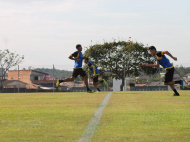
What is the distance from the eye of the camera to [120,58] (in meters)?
55.8

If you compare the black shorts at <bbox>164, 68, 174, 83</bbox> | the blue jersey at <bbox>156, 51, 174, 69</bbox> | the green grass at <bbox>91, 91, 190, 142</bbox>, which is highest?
the blue jersey at <bbox>156, 51, 174, 69</bbox>

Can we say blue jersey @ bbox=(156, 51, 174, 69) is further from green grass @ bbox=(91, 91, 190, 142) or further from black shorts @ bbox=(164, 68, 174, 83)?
green grass @ bbox=(91, 91, 190, 142)

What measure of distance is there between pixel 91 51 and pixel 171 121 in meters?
51.1

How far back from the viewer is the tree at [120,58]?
54594mm

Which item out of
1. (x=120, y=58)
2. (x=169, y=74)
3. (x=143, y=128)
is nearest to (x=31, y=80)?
(x=120, y=58)

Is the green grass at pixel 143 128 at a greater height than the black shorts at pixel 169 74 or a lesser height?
lesser

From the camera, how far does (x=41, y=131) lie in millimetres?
4652

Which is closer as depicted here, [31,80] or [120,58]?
[120,58]

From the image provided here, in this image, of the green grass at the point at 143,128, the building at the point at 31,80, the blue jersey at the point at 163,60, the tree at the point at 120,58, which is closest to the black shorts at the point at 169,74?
the blue jersey at the point at 163,60

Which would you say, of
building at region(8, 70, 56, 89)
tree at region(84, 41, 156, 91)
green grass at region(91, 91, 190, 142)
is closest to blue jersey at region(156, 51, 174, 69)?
green grass at region(91, 91, 190, 142)

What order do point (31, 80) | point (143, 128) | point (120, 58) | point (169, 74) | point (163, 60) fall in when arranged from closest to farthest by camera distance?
point (143, 128)
point (163, 60)
point (169, 74)
point (120, 58)
point (31, 80)

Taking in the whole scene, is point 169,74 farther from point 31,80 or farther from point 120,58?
point 31,80

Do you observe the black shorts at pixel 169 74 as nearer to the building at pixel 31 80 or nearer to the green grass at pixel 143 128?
the green grass at pixel 143 128

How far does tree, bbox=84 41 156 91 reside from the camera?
54594mm
